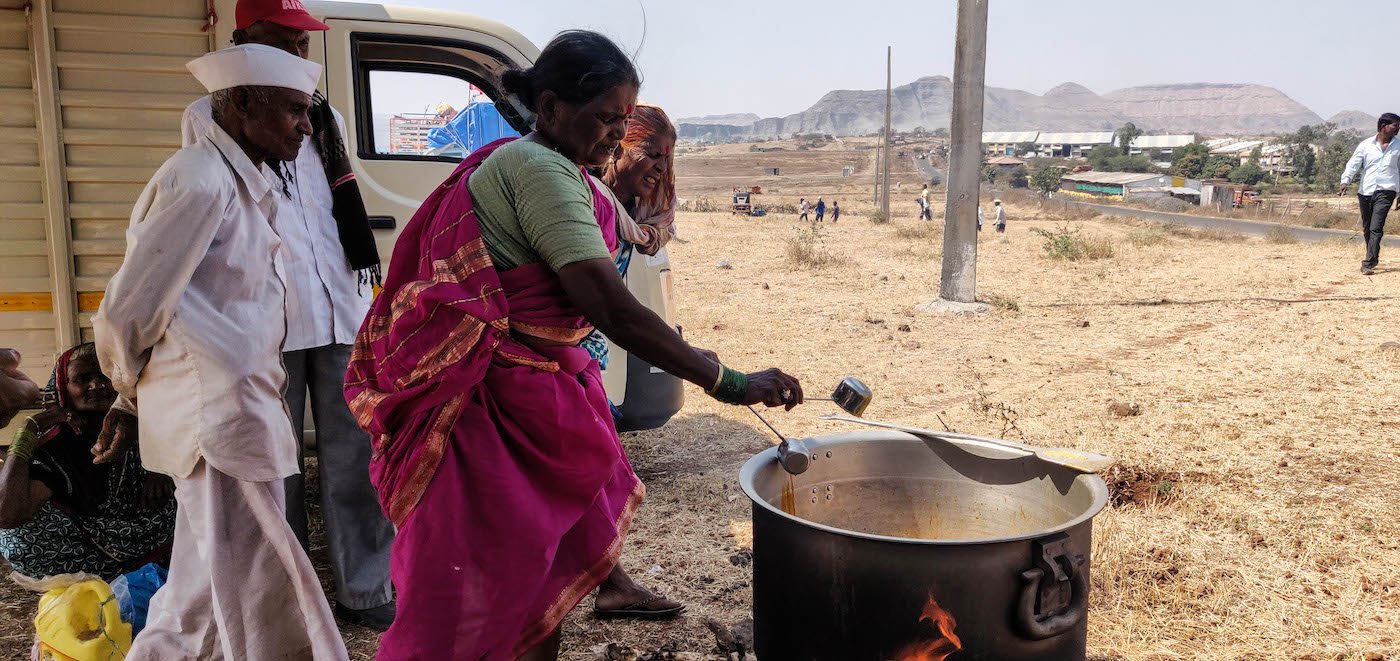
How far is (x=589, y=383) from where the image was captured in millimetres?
2154

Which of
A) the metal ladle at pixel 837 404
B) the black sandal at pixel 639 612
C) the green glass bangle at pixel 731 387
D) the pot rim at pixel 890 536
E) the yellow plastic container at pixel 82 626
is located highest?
the green glass bangle at pixel 731 387

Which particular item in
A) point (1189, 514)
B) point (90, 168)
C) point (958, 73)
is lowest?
point (1189, 514)

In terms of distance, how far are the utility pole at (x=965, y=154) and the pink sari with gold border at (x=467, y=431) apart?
25.9 feet

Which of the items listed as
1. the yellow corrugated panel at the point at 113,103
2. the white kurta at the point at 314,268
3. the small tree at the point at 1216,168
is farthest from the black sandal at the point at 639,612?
the small tree at the point at 1216,168

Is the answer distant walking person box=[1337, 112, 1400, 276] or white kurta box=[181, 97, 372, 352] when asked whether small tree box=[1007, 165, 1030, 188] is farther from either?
white kurta box=[181, 97, 372, 352]

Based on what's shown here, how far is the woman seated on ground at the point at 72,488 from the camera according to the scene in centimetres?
270

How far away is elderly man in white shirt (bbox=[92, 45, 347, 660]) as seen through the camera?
2.10 metres

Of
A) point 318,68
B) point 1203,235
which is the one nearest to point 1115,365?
point 318,68

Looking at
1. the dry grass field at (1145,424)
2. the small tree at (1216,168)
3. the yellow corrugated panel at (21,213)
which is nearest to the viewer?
the dry grass field at (1145,424)

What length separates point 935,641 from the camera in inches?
72.6

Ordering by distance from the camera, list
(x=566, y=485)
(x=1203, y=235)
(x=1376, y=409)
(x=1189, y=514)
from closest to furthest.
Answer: (x=566, y=485)
(x=1189, y=514)
(x=1376, y=409)
(x=1203, y=235)

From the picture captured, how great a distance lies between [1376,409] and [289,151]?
5549 mm

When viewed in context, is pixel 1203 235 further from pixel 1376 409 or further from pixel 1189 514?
pixel 1189 514

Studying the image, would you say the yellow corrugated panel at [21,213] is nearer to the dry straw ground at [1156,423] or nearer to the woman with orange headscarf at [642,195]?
the woman with orange headscarf at [642,195]
